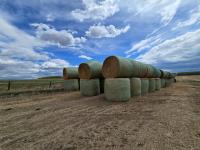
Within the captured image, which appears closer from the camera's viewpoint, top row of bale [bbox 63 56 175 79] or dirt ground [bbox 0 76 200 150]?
dirt ground [bbox 0 76 200 150]

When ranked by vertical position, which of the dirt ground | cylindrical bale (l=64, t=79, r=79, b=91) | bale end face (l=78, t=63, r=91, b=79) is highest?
bale end face (l=78, t=63, r=91, b=79)

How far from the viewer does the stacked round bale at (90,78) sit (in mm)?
11391

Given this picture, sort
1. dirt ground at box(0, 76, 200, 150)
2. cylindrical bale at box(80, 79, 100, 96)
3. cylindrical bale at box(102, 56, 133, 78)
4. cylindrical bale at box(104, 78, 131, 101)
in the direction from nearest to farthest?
dirt ground at box(0, 76, 200, 150), cylindrical bale at box(104, 78, 131, 101), cylindrical bale at box(102, 56, 133, 78), cylindrical bale at box(80, 79, 100, 96)

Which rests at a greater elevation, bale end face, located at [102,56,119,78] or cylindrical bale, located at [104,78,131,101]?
bale end face, located at [102,56,119,78]

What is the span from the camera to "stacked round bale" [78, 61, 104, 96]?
11.4 m

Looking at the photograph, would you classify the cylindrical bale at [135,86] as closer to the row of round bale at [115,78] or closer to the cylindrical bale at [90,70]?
the row of round bale at [115,78]

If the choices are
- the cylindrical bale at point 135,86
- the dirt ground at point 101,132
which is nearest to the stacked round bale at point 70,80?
the cylindrical bale at point 135,86

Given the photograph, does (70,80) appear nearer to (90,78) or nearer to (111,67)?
(90,78)

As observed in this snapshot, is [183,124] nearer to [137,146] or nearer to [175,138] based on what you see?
[175,138]

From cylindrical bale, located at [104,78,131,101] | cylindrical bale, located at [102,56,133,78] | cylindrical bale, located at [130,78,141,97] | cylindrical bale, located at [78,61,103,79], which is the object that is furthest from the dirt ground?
cylindrical bale, located at [78,61,103,79]

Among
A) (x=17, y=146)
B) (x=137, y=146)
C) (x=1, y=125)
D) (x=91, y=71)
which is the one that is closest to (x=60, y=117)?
(x=1, y=125)

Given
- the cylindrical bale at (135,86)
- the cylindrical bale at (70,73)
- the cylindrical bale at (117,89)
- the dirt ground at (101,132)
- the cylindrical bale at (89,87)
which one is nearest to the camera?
the dirt ground at (101,132)

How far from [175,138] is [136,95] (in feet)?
22.5

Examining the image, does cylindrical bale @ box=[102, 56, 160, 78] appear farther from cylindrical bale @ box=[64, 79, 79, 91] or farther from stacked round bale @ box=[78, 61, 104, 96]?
cylindrical bale @ box=[64, 79, 79, 91]
